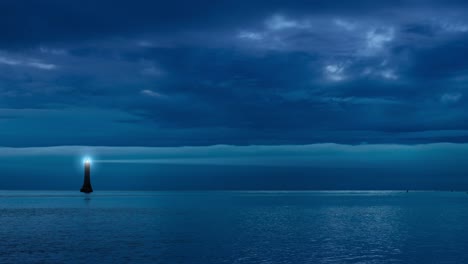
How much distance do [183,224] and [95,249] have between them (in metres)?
30.5

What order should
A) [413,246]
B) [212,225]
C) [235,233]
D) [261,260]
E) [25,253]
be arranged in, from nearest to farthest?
[261,260]
[25,253]
[413,246]
[235,233]
[212,225]

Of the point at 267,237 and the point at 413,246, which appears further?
the point at 267,237

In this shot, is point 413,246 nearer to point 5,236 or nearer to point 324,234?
point 324,234

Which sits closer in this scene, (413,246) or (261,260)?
(261,260)

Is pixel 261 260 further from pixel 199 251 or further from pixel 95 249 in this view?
pixel 95 249

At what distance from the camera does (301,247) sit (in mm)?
51719

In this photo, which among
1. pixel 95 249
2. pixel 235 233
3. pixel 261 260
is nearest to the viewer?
pixel 261 260

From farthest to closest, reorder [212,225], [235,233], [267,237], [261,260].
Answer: [212,225], [235,233], [267,237], [261,260]

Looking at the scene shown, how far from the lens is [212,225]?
7788 cm

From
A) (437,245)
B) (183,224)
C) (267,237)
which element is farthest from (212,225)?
(437,245)

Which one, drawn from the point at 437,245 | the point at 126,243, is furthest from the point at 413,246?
the point at 126,243

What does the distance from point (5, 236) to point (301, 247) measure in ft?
117

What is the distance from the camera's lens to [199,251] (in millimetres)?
48312

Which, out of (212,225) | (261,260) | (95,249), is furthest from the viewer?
(212,225)
